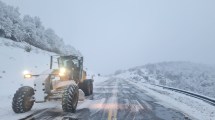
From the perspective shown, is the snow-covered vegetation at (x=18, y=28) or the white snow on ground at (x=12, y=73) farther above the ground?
the snow-covered vegetation at (x=18, y=28)

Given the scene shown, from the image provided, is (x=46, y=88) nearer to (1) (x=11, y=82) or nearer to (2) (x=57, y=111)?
(2) (x=57, y=111)

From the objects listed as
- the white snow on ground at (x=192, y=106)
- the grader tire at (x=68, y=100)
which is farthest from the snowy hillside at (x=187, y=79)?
the grader tire at (x=68, y=100)

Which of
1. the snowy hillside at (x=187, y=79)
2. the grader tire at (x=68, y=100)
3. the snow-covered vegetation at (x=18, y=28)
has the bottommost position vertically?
the grader tire at (x=68, y=100)

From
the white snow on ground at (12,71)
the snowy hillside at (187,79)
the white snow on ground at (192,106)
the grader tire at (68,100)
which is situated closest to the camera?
the grader tire at (68,100)

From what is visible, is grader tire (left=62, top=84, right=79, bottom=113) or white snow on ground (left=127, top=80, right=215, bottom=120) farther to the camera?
white snow on ground (left=127, top=80, right=215, bottom=120)

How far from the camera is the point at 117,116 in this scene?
11109 mm

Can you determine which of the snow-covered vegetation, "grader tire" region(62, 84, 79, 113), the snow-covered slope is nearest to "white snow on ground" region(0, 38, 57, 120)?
the snow-covered slope

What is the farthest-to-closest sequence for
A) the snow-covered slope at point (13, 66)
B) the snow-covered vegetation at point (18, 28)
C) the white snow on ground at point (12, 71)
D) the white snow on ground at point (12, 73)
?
the snow-covered vegetation at point (18, 28) → the snow-covered slope at point (13, 66) → the white snow on ground at point (12, 71) → the white snow on ground at point (12, 73)

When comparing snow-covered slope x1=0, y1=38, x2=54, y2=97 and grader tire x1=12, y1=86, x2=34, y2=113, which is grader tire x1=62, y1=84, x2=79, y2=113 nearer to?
grader tire x1=12, y1=86, x2=34, y2=113

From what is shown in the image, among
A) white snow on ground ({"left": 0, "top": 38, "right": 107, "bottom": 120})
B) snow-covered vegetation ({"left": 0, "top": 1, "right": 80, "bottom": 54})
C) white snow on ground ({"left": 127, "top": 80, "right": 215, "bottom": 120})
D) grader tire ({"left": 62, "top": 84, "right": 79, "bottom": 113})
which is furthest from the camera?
snow-covered vegetation ({"left": 0, "top": 1, "right": 80, "bottom": 54})

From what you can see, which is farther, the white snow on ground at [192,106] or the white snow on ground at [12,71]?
the white snow on ground at [12,71]

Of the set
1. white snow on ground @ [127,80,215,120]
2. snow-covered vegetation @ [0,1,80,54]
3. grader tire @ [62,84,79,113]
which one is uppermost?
snow-covered vegetation @ [0,1,80,54]

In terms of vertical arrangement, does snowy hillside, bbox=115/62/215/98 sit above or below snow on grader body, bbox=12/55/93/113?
above

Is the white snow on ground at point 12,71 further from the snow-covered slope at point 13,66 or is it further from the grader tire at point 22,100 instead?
Result: the grader tire at point 22,100
